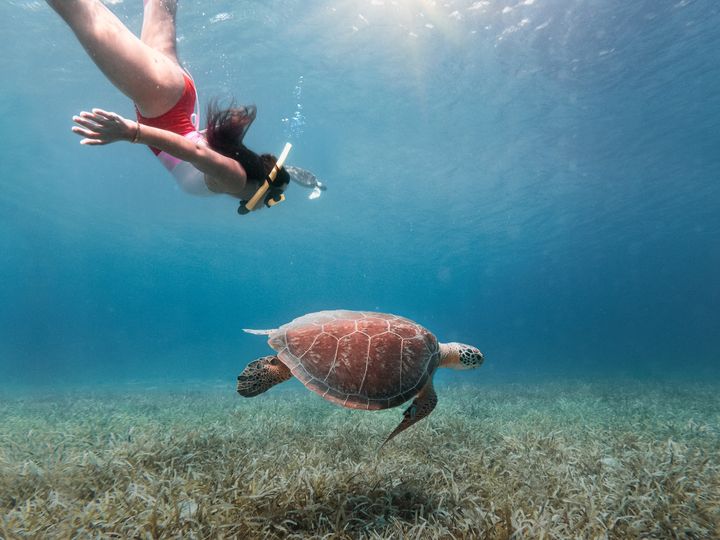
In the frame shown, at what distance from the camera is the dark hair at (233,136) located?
11.1 feet

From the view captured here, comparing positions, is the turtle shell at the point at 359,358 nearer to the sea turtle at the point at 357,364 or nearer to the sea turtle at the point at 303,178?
the sea turtle at the point at 357,364

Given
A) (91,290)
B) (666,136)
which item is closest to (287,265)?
(666,136)

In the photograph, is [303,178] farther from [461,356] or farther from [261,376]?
[461,356]

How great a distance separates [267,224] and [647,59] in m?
30.5

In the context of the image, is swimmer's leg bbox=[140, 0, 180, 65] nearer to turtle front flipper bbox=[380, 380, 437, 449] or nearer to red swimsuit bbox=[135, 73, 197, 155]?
red swimsuit bbox=[135, 73, 197, 155]

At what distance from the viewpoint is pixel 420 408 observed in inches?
146

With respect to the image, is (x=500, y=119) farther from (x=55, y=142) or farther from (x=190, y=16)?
(x=55, y=142)

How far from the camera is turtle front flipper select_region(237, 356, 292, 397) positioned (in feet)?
11.7

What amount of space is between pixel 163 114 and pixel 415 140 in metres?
19.3

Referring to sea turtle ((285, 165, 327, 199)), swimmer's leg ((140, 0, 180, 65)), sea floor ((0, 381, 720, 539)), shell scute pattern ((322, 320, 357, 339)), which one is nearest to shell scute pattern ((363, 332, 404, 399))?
shell scute pattern ((322, 320, 357, 339))

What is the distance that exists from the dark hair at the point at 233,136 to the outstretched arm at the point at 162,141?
18 centimetres

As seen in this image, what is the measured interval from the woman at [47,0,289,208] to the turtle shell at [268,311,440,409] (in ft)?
5.33

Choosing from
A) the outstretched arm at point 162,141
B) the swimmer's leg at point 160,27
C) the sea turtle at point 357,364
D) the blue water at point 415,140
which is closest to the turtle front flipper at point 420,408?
the sea turtle at point 357,364

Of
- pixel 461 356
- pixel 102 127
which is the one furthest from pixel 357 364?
pixel 102 127
